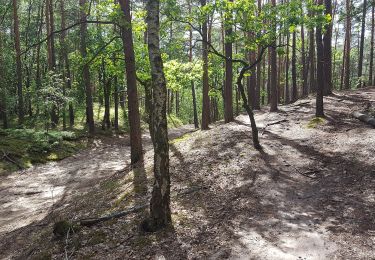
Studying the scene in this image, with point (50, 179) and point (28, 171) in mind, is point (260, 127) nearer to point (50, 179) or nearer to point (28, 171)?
point (50, 179)

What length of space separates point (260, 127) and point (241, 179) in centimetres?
620

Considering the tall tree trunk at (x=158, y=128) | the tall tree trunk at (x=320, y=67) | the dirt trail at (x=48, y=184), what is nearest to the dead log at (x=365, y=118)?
the tall tree trunk at (x=320, y=67)

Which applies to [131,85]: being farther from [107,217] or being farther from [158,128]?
[158,128]

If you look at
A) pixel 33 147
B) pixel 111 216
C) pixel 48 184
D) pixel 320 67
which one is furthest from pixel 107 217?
pixel 33 147

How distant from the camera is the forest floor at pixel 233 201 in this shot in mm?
5898

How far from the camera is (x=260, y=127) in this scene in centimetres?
1460

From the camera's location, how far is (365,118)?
1233cm

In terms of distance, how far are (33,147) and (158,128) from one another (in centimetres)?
1363

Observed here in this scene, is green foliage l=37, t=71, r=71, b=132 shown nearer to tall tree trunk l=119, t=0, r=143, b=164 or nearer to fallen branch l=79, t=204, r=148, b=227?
tall tree trunk l=119, t=0, r=143, b=164

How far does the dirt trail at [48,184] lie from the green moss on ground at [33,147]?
64cm

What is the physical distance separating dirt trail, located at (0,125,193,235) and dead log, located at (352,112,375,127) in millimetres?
10062

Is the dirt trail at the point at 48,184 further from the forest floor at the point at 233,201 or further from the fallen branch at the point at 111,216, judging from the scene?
the fallen branch at the point at 111,216

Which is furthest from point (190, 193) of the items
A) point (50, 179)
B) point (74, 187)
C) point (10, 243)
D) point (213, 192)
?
point (50, 179)

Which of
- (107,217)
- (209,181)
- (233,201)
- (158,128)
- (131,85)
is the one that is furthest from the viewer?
(131,85)
